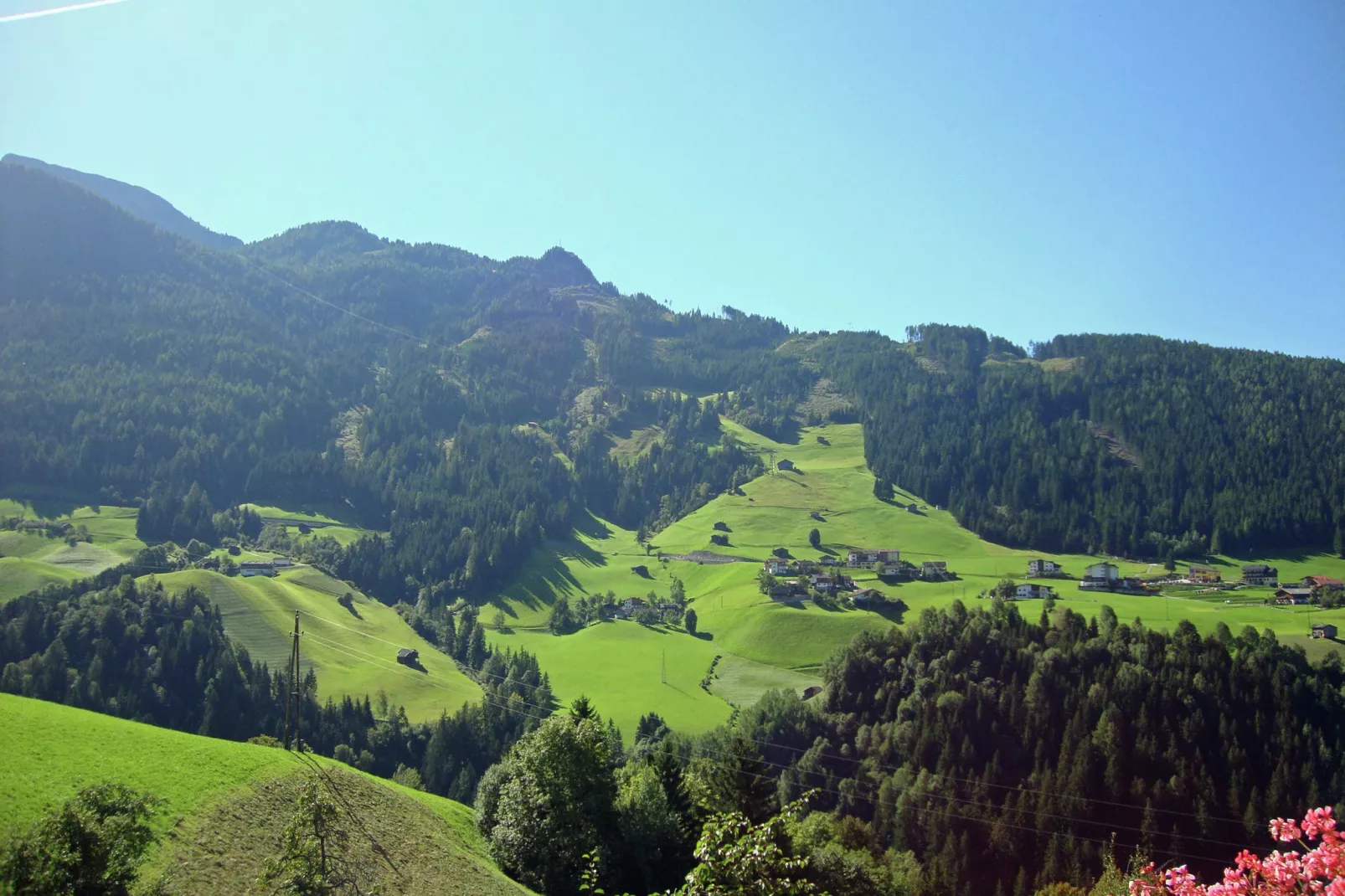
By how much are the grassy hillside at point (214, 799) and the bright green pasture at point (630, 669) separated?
69534 mm

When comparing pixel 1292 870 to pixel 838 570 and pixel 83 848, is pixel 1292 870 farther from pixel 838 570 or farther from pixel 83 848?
pixel 838 570

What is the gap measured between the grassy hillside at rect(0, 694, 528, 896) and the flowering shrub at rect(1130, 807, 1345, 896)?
33.1m

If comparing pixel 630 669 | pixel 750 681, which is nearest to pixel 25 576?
pixel 630 669

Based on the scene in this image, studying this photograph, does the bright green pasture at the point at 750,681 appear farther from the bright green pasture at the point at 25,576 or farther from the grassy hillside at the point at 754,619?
the bright green pasture at the point at 25,576

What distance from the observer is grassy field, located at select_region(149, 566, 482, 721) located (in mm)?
116750

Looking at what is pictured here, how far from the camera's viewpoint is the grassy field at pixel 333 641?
116750mm

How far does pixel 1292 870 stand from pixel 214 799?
127ft

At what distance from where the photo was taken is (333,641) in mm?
130250

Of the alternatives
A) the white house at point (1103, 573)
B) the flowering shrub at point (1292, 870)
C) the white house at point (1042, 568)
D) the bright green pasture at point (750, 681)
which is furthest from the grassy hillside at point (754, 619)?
the flowering shrub at point (1292, 870)

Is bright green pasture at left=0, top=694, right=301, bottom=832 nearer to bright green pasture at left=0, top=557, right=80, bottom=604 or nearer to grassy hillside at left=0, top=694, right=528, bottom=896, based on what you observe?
grassy hillside at left=0, top=694, right=528, bottom=896

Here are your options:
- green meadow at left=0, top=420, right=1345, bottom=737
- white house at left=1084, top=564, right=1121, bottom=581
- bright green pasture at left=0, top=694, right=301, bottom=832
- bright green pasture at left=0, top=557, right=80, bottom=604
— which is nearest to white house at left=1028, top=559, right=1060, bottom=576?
green meadow at left=0, top=420, right=1345, bottom=737

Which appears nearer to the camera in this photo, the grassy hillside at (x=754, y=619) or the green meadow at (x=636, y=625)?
the green meadow at (x=636, y=625)

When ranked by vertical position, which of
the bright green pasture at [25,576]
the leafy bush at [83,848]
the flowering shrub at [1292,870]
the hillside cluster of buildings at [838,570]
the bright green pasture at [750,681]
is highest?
the flowering shrub at [1292,870]

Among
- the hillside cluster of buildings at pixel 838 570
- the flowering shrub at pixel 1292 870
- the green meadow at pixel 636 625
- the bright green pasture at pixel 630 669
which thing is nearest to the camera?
the flowering shrub at pixel 1292 870
